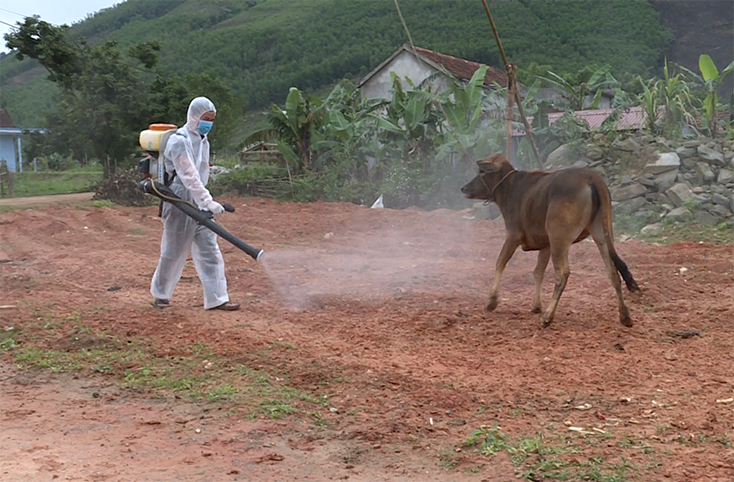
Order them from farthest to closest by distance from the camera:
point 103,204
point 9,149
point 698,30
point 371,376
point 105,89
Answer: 1. point 698,30
2. point 9,149
3. point 105,89
4. point 103,204
5. point 371,376

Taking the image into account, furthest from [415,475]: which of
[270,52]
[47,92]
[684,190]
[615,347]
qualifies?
[47,92]

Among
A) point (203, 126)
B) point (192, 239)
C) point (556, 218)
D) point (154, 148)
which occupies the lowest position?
point (192, 239)

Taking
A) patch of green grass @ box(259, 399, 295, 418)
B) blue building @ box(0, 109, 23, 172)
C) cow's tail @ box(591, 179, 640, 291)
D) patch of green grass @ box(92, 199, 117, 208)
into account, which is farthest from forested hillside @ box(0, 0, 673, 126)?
patch of green grass @ box(259, 399, 295, 418)

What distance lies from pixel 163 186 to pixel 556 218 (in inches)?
153

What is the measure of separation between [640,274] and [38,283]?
7.16m

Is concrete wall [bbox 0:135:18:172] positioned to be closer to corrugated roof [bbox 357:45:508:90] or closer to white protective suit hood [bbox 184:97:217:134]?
corrugated roof [bbox 357:45:508:90]

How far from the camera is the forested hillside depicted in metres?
46.4

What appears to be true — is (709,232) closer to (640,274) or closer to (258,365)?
(640,274)

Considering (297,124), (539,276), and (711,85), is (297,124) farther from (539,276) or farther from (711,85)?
(539,276)

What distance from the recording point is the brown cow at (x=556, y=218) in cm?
752

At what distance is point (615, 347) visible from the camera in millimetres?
6883

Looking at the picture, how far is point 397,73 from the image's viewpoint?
34.3m

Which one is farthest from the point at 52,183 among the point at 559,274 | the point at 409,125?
the point at 559,274

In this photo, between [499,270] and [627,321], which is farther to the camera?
[499,270]
